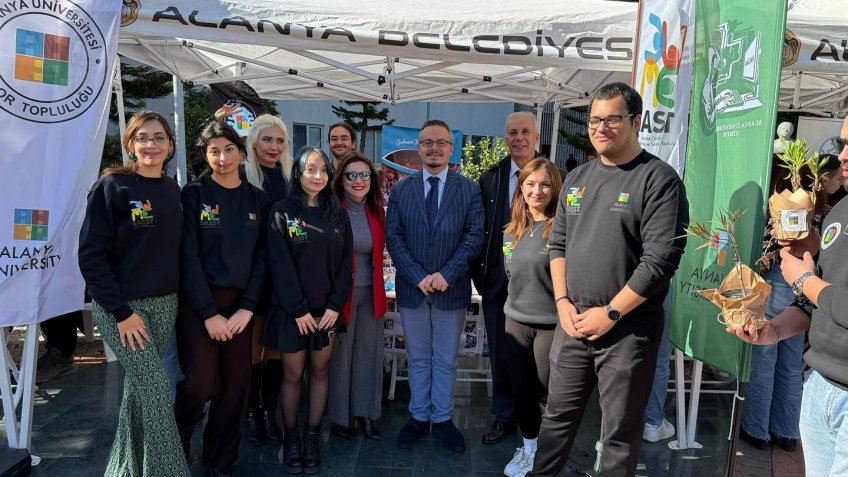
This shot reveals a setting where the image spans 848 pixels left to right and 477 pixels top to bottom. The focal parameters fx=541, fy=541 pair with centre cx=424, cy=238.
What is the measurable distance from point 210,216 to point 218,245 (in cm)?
14

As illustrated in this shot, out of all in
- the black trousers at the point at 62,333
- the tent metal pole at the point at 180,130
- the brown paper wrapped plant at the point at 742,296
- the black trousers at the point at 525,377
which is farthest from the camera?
the tent metal pole at the point at 180,130

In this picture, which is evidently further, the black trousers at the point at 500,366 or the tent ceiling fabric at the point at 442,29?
the black trousers at the point at 500,366

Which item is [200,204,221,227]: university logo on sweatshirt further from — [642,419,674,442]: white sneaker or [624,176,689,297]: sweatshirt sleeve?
[642,419,674,442]: white sneaker

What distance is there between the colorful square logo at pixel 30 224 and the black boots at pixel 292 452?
5.34 feet

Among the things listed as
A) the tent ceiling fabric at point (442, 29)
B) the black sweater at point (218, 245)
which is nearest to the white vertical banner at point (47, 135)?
the tent ceiling fabric at point (442, 29)

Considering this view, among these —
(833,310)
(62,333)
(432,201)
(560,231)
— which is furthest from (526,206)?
(62,333)

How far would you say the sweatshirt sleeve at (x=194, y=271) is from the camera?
2.52 meters

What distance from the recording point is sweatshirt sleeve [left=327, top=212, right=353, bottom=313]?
9.40 ft

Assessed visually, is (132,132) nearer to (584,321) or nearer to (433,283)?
(433,283)

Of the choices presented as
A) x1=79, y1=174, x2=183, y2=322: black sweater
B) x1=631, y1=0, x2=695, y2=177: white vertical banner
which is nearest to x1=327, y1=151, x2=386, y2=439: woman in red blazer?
x1=79, y1=174, x2=183, y2=322: black sweater

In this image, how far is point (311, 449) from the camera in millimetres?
2971

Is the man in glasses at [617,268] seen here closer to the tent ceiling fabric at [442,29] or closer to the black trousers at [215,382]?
the tent ceiling fabric at [442,29]

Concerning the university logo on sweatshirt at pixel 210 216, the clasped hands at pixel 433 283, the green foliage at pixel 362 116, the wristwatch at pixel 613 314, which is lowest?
the clasped hands at pixel 433 283

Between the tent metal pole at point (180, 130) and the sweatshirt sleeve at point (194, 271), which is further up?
the tent metal pole at point (180, 130)
